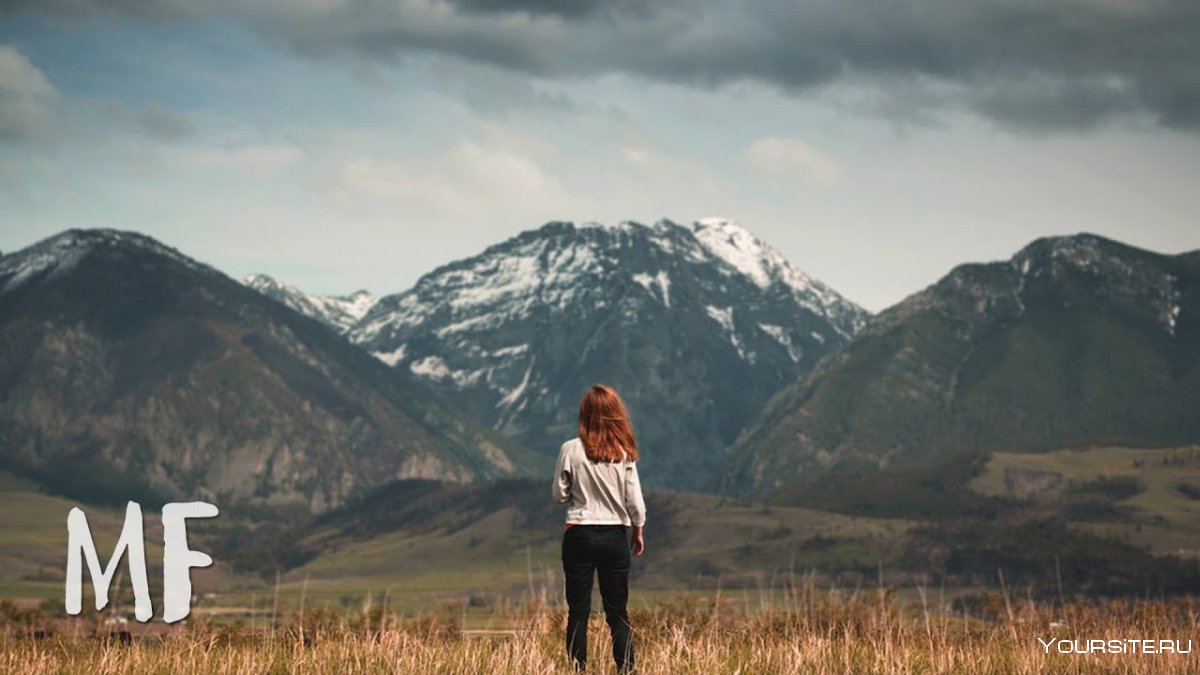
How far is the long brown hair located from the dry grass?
10.1 ft

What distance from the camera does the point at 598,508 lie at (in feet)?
72.1

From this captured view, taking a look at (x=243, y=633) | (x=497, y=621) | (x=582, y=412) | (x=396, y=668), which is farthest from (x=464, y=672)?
(x=243, y=633)

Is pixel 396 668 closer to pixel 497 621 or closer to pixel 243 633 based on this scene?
pixel 497 621

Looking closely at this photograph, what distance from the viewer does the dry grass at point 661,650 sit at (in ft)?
69.8

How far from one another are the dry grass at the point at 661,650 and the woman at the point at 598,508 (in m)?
1.08

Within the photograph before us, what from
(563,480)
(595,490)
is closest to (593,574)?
(595,490)

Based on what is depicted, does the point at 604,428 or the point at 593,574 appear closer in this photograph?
the point at 593,574

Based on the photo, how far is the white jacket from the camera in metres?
22.0

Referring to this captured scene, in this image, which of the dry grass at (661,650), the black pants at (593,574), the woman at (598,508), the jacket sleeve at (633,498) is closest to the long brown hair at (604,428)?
the woman at (598,508)

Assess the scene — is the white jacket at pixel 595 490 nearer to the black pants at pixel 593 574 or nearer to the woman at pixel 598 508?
the woman at pixel 598 508

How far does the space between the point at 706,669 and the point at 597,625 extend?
8.13 metres

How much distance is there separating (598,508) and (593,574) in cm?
102

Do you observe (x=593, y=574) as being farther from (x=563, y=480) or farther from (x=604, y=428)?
(x=604, y=428)

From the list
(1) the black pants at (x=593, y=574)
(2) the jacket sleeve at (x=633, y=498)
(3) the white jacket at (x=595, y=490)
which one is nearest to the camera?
(1) the black pants at (x=593, y=574)
